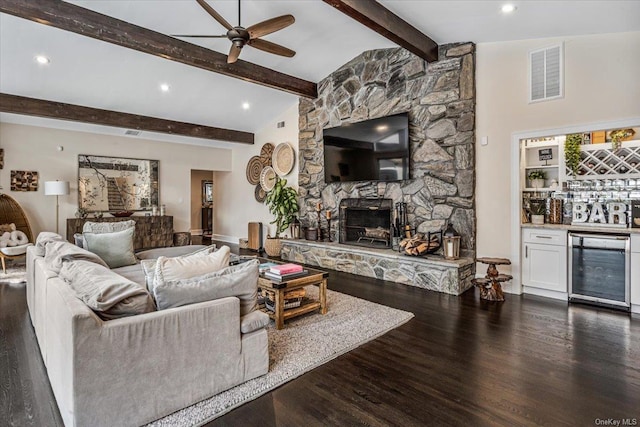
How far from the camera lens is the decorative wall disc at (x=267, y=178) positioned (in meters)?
7.95

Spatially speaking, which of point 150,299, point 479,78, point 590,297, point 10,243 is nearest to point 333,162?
point 479,78

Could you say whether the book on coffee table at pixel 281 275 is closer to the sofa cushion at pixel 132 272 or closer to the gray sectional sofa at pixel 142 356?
the gray sectional sofa at pixel 142 356

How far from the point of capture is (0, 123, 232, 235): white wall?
20.9 feet

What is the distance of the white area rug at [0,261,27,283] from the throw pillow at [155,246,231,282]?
169 inches

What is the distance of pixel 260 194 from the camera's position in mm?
8375

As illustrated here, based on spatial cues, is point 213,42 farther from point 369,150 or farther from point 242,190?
point 242,190

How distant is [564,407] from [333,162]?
488cm

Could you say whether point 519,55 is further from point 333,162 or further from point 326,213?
point 326,213

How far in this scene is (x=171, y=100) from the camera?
638 centimetres

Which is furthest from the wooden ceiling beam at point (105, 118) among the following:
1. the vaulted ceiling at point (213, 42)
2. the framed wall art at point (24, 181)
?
the framed wall art at point (24, 181)

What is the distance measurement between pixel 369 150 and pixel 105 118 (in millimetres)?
4919

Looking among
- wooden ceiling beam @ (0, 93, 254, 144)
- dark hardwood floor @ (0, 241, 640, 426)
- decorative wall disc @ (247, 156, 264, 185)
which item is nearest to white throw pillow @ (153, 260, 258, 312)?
dark hardwood floor @ (0, 241, 640, 426)

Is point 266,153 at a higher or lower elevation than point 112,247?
higher

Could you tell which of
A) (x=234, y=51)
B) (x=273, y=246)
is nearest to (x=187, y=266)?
(x=234, y=51)
